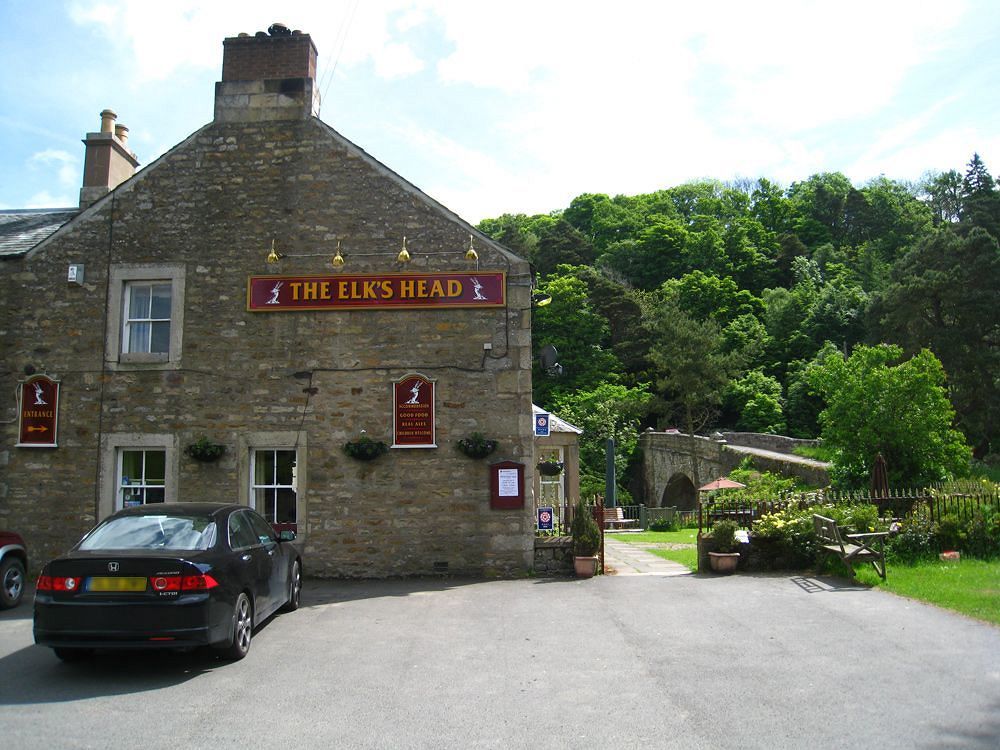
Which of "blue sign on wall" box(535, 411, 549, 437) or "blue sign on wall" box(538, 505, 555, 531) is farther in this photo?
"blue sign on wall" box(535, 411, 549, 437)

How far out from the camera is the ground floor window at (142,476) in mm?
13000

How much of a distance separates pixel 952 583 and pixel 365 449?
874 centimetres

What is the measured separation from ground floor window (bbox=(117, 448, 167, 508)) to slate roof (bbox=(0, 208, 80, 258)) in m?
4.17

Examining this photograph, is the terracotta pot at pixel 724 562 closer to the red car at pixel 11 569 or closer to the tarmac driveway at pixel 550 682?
the tarmac driveway at pixel 550 682

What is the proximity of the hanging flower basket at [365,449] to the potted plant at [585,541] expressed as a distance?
3395 millimetres

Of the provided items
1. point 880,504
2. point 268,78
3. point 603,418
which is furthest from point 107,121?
point 603,418

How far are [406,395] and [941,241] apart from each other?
3893 cm

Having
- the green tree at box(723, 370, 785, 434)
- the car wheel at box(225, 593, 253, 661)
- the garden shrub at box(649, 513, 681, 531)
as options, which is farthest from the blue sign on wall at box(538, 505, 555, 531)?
the green tree at box(723, 370, 785, 434)

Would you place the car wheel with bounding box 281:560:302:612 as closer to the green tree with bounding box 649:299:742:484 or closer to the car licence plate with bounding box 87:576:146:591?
the car licence plate with bounding box 87:576:146:591

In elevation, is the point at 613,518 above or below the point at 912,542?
→ below

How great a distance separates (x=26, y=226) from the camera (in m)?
14.9

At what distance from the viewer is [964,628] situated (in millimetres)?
8047

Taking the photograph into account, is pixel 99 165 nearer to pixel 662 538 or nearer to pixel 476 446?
pixel 476 446

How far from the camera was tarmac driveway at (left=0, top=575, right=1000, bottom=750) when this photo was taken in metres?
5.27
